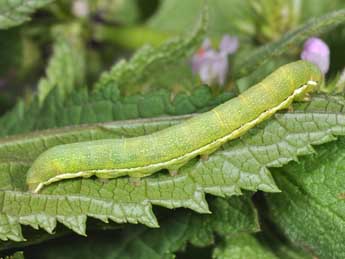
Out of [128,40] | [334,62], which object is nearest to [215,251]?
[334,62]

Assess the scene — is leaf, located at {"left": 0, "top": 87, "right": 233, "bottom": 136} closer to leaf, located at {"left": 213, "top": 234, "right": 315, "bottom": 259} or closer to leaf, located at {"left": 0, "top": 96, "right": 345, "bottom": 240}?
leaf, located at {"left": 0, "top": 96, "right": 345, "bottom": 240}

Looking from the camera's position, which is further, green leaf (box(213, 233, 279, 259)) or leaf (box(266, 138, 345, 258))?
green leaf (box(213, 233, 279, 259))

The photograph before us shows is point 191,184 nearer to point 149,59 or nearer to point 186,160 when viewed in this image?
point 186,160

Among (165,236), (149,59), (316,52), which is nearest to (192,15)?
(149,59)

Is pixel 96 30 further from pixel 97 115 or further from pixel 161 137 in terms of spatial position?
pixel 161 137

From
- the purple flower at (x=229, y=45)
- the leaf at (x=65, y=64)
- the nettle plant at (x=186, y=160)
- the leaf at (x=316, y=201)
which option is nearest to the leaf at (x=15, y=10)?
the nettle plant at (x=186, y=160)

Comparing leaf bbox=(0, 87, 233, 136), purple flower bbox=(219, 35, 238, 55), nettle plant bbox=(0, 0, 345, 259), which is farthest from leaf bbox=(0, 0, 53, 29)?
purple flower bbox=(219, 35, 238, 55)

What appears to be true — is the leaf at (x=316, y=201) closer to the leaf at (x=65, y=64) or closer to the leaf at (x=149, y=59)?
the leaf at (x=149, y=59)
